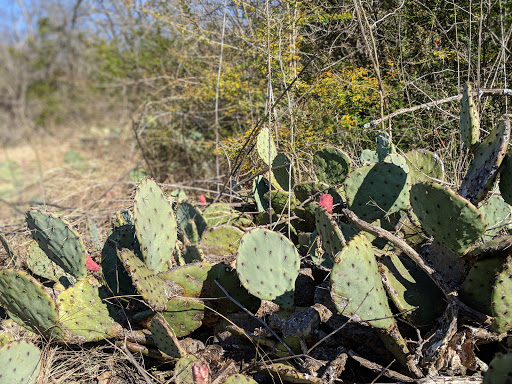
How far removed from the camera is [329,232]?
1713mm

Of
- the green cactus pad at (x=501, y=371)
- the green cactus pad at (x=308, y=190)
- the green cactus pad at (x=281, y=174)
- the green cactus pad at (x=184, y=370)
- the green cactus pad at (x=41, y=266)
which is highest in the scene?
the green cactus pad at (x=281, y=174)

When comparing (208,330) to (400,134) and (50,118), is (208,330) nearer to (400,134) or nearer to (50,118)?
(400,134)

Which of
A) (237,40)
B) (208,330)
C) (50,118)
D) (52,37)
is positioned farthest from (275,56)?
(52,37)

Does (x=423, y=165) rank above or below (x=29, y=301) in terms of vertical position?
above

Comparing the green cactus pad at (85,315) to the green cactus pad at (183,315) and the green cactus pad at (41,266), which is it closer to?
the green cactus pad at (183,315)

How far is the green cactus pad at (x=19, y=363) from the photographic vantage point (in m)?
1.67

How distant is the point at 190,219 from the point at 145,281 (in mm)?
760

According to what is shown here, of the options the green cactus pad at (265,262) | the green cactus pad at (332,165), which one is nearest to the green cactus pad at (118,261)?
the green cactus pad at (265,262)

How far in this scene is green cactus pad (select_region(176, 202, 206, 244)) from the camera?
2559mm

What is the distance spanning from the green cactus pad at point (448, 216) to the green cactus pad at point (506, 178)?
247 mm

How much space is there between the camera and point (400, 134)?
2.88 m

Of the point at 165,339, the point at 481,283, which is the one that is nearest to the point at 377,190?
the point at 481,283

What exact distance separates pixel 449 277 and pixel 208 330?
1088 mm

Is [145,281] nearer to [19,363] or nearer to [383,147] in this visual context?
[19,363]
